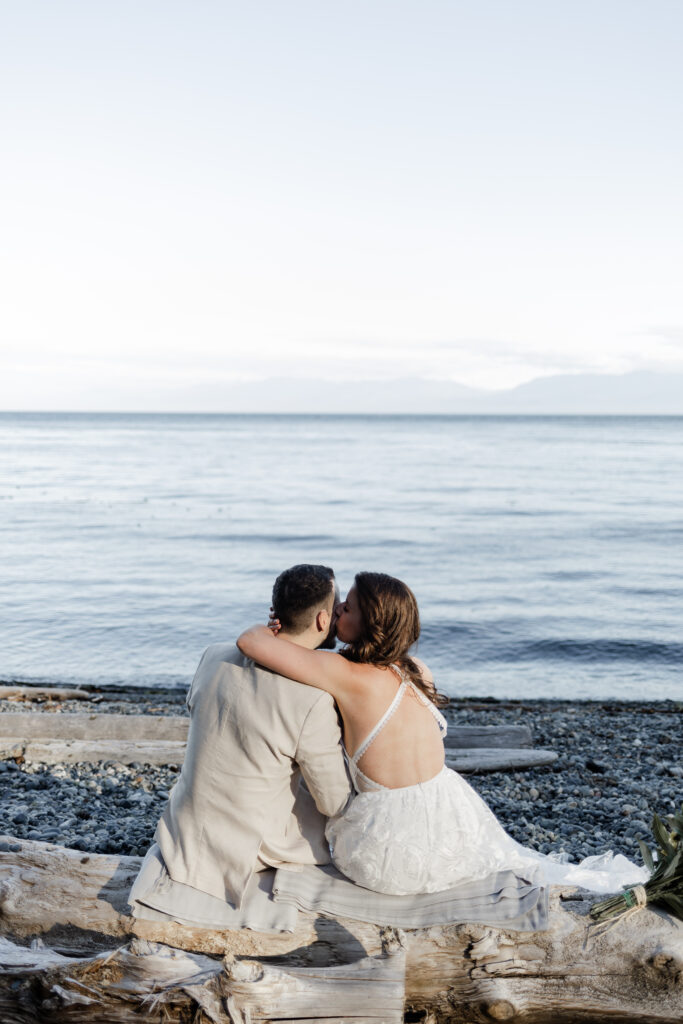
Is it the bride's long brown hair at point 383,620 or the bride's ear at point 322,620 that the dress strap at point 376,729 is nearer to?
the bride's long brown hair at point 383,620

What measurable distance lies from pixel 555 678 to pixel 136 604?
9.17 m

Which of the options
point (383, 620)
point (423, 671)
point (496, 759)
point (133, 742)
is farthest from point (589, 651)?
point (383, 620)

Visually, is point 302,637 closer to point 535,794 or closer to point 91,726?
point 535,794

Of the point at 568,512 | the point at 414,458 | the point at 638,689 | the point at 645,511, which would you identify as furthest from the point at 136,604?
the point at 414,458

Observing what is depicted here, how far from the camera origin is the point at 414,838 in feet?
13.1

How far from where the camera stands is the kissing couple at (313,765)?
3869 millimetres

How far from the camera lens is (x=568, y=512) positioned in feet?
109

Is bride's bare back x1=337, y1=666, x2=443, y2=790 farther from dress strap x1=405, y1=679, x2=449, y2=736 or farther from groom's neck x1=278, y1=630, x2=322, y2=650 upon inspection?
groom's neck x1=278, y1=630, x2=322, y2=650

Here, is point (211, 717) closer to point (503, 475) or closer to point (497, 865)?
point (497, 865)

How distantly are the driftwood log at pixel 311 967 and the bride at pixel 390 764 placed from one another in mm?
291

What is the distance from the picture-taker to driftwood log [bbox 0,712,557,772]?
8070 mm

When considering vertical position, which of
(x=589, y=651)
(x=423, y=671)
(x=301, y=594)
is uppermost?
(x=301, y=594)

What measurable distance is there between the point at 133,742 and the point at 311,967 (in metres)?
4.89

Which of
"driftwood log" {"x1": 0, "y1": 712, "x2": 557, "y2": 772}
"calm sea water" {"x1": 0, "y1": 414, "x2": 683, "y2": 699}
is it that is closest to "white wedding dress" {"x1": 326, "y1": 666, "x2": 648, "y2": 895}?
"driftwood log" {"x1": 0, "y1": 712, "x2": 557, "y2": 772}
